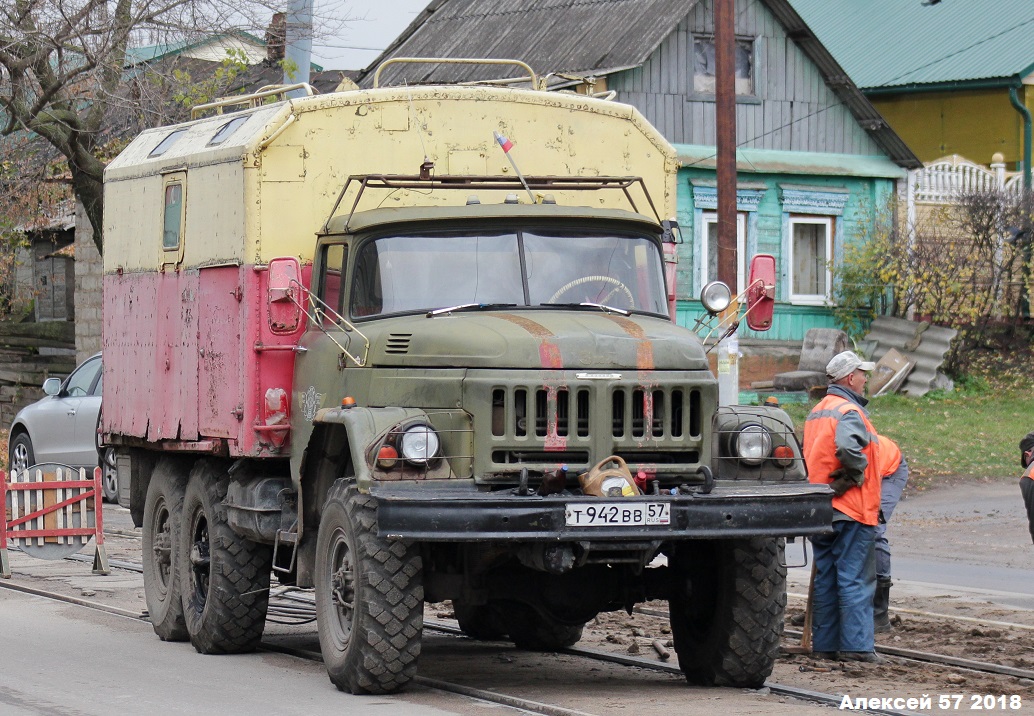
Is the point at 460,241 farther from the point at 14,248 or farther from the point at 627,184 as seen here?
the point at 14,248

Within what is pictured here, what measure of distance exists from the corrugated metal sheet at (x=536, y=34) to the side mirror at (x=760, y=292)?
19473 millimetres

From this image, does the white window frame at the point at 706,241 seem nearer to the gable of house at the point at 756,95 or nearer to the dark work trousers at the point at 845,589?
the gable of house at the point at 756,95

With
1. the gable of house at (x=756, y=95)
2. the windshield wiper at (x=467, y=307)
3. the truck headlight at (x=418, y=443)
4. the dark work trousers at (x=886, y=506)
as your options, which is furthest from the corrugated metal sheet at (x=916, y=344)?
the truck headlight at (x=418, y=443)

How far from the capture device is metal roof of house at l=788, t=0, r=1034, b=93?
37875mm

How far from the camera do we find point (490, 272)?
988cm

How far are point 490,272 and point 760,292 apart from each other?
156 centimetres

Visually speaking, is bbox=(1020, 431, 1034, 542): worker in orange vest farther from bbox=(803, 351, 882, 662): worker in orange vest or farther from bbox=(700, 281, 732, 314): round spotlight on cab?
bbox=(700, 281, 732, 314): round spotlight on cab

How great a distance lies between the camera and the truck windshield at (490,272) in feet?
32.3

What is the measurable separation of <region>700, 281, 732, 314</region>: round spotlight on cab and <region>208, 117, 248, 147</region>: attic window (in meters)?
3.14

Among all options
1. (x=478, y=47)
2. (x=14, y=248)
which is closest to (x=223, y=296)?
(x=478, y=47)

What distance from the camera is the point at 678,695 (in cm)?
928

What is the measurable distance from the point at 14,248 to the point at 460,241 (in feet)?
99.6

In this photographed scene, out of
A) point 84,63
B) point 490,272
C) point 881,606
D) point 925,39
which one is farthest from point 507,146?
point 925,39

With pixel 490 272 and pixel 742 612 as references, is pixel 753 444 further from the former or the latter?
pixel 490 272
